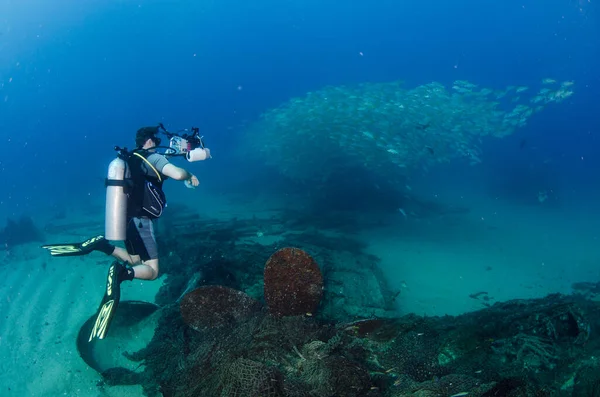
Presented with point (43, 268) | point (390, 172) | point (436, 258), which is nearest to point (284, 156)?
point (390, 172)

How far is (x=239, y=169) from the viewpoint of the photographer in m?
41.9

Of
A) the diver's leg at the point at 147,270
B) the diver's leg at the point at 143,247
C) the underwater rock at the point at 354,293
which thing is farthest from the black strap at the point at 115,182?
the underwater rock at the point at 354,293

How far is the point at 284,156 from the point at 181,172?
67.4 ft

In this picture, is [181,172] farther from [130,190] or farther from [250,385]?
[250,385]

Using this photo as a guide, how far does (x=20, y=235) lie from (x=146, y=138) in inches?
769

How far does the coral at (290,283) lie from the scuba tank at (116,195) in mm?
2934

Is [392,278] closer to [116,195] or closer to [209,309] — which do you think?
[209,309]

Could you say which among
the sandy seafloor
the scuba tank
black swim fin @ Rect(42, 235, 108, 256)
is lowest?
the sandy seafloor

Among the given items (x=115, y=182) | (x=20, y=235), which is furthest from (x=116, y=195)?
(x=20, y=235)

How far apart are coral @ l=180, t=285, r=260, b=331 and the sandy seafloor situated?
7.11ft

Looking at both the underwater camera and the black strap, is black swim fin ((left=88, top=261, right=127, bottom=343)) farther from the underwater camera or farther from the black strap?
the underwater camera

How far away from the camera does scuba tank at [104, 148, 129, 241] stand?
18.9 feet

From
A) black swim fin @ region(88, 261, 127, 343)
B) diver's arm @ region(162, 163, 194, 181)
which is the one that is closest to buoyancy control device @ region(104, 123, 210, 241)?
diver's arm @ region(162, 163, 194, 181)

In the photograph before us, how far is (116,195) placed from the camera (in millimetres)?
5758
